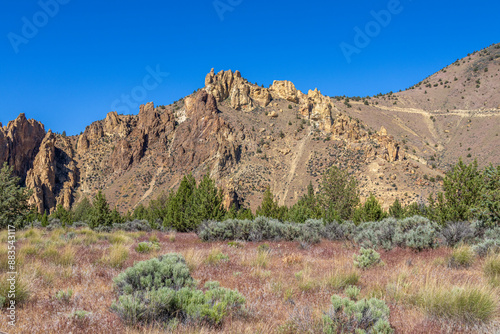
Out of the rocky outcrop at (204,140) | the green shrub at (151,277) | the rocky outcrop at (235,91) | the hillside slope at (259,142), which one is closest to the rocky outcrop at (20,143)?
the hillside slope at (259,142)

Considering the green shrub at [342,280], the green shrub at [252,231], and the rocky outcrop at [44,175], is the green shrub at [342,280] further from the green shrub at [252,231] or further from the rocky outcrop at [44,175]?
the rocky outcrop at [44,175]

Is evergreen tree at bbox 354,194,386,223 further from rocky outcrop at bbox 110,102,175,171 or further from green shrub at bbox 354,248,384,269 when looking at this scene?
rocky outcrop at bbox 110,102,175,171

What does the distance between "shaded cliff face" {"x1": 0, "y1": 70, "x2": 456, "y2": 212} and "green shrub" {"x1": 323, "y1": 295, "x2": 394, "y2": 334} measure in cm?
5807

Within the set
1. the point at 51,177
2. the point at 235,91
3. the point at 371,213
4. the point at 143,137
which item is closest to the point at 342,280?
the point at 371,213

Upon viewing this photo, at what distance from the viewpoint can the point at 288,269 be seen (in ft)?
22.9

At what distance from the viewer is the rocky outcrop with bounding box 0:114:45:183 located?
91.2 meters

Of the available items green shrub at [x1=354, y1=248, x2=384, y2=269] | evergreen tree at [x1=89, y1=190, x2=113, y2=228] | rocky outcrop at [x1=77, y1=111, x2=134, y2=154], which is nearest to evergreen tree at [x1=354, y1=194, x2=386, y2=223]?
green shrub at [x1=354, y1=248, x2=384, y2=269]

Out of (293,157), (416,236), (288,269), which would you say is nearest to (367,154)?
(293,157)

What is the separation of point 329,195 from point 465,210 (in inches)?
1585

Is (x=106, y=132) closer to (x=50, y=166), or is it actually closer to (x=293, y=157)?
(x=50, y=166)

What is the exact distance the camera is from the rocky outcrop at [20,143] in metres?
91.2

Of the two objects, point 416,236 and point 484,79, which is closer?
point 416,236

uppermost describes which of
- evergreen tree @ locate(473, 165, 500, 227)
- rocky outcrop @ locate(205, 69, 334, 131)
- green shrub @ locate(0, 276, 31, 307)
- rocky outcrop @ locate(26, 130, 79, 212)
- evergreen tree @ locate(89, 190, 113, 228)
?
rocky outcrop @ locate(205, 69, 334, 131)

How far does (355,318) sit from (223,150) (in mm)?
76054
